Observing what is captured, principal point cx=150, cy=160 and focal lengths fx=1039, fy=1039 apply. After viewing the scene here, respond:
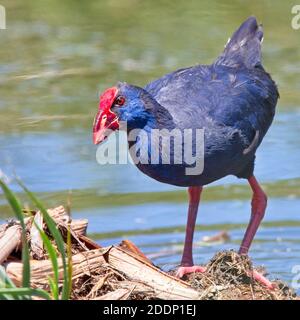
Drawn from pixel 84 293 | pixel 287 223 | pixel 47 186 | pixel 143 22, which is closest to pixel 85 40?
pixel 143 22

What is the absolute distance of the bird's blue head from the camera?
235 inches

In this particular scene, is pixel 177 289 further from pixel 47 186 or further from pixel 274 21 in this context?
pixel 274 21

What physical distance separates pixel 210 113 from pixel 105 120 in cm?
78

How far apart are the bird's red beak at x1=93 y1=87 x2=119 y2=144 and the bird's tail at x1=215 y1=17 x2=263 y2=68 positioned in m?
Answer: 1.42

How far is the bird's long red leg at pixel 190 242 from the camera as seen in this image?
6.06 meters

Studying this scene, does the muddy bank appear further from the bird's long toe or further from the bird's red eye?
the bird's red eye

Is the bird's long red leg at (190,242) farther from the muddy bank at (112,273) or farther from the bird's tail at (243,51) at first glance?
the bird's tail at (243,51)

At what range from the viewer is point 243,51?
7277mm

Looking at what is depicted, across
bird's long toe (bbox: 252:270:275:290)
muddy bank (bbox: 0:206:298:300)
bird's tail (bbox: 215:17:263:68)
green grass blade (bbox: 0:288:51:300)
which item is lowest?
bird's long toe (bbox: 252:270:275:290)

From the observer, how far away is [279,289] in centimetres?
600

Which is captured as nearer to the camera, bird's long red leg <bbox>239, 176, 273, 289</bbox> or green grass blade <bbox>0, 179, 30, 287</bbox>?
green grass blade <bbox>0, 179, 30, 287</bbox>

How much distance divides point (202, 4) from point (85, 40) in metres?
1.58

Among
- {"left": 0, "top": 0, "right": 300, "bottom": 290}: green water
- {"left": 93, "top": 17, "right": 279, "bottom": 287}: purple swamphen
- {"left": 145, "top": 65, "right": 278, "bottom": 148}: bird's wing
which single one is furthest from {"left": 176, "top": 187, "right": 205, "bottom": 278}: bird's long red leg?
{"left": 145, "top": 65, "right": 278, "bottom": 148}: bird's wing
